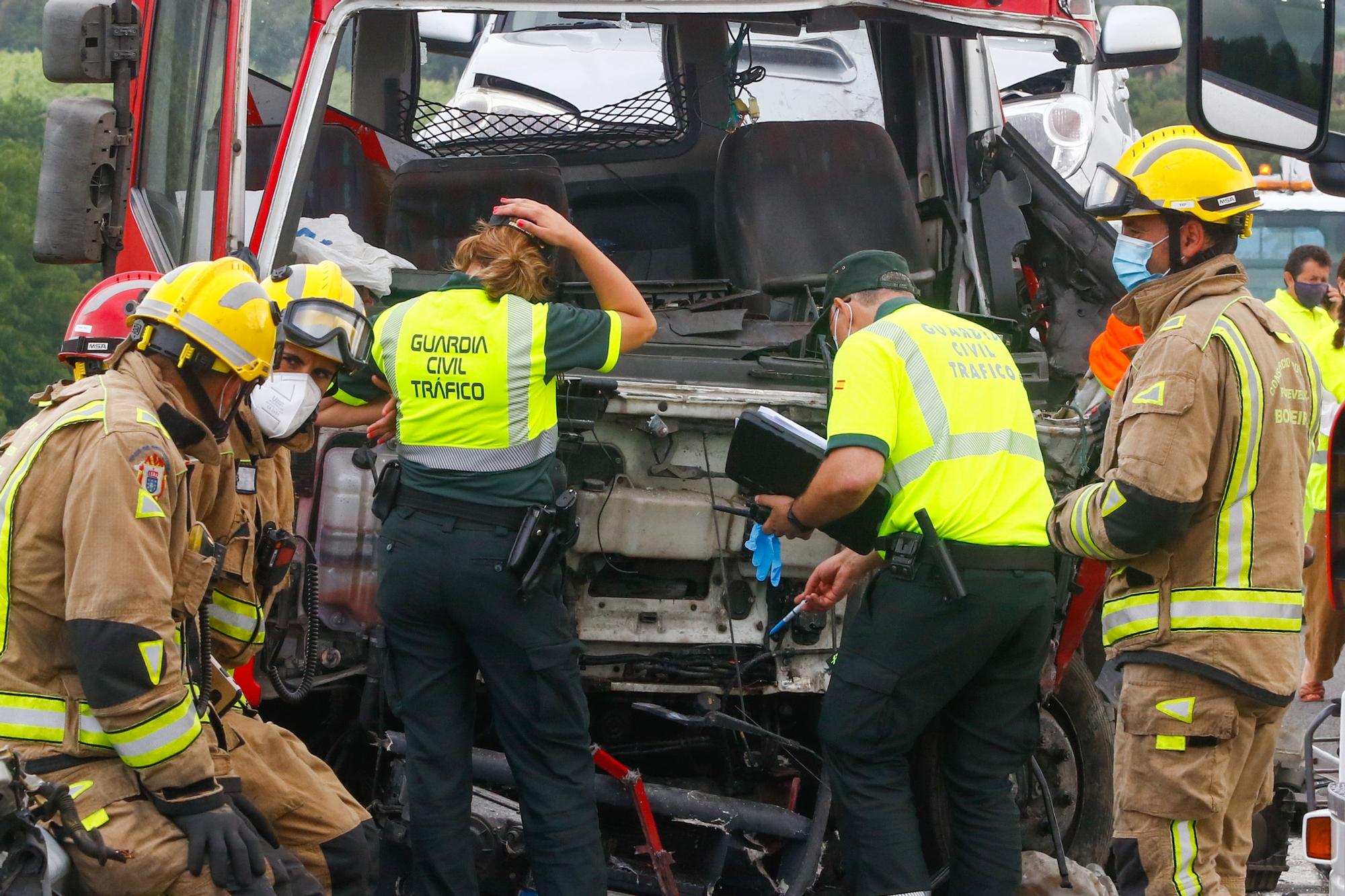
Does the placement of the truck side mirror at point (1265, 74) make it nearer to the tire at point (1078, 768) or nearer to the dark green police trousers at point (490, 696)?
the dark green police trousers at point (490, 696)

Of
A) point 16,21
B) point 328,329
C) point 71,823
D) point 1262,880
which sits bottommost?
point 1262,880

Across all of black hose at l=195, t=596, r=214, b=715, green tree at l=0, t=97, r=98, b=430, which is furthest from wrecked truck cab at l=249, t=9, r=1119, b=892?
green tree at l=0, t=97, r=98, b=430

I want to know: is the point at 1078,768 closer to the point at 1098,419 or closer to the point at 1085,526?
the point at 1098,419

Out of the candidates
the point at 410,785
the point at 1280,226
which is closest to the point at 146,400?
the point at 410,785

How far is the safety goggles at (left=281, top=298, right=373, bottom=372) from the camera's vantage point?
3705 mm

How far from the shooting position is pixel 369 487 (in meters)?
4.30

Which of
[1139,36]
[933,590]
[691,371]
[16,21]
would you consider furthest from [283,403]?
[16,21]

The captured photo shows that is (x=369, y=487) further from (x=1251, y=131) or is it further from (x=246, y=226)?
(x=1251, y=131)

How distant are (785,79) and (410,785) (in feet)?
14.7

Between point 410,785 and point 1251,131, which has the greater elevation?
point 1251,131

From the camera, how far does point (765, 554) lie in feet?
13.6

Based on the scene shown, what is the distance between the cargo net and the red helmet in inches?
97.0

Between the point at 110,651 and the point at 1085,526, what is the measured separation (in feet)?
6.46

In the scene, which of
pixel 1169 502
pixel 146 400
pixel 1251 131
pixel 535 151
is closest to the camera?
pixel 1251 131
